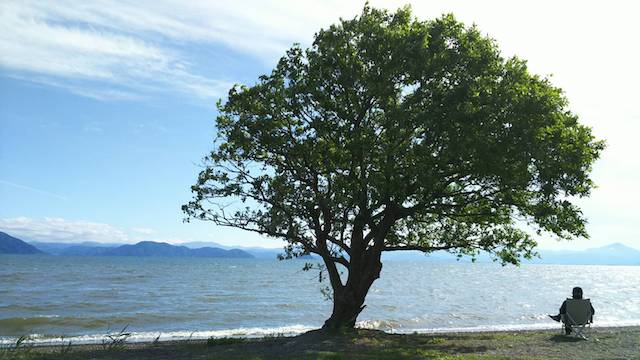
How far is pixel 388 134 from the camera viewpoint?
1919cm

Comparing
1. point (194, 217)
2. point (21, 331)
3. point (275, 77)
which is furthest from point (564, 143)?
point (21, 331)

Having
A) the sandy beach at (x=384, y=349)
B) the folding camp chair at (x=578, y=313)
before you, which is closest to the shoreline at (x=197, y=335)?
the folding camp chair at (x=578, y=313)

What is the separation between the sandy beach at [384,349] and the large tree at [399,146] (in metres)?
2.71

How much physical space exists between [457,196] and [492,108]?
488cm

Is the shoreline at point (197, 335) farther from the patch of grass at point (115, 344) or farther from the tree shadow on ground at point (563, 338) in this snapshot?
the tree shadow on ground at point (563, 338)

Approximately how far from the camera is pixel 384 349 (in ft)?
57.8

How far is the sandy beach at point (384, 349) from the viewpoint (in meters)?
16.4

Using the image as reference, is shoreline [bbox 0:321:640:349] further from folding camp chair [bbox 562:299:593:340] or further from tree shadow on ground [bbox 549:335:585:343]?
folding camp chair [bbox 562:299:593:340]

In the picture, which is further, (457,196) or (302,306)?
(302,306)

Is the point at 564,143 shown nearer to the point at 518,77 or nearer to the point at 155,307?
the point at 518,77

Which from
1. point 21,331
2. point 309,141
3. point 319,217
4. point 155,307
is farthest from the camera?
point 155,307

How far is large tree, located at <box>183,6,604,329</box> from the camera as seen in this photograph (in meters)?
17.2

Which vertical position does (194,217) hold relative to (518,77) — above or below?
below

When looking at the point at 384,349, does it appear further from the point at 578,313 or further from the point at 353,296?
the point at 578,313
